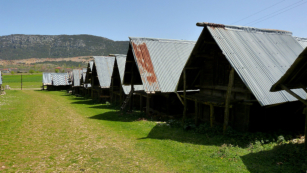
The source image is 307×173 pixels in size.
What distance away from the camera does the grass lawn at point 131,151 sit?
8211 mm

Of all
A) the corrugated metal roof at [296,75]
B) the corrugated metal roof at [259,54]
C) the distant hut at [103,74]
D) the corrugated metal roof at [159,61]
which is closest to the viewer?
the corrugated metal roof at [296,75]

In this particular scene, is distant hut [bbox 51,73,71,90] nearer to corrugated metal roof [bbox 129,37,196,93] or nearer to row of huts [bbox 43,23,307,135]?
row of huts [bbox 43,23,307,135]

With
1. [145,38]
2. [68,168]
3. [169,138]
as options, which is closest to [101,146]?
[68,168]

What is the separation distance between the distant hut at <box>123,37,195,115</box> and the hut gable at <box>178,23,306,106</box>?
2.82m

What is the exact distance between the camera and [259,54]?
1228cm

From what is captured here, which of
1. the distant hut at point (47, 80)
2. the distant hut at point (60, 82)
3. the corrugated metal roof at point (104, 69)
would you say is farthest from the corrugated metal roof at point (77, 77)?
the corrugated metal roof at point (104, 69)

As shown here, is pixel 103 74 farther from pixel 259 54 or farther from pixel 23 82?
pixel 23 82

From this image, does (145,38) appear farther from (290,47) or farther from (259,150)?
(259,150)

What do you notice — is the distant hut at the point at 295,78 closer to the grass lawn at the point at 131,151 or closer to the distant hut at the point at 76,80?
the grass lawn at the point at 131,151

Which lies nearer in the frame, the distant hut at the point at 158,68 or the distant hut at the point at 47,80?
the distant hut at the point at 158,68

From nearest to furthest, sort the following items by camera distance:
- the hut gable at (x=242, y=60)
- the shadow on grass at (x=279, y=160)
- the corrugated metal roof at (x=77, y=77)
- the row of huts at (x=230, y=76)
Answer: the shadow on grass at (x=279, y=160), the hut gable at (x=242, y=60), the row of huts at (x=230, y=76), the corrugated metal roof at (x=77, y=77)

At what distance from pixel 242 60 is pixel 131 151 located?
7.08 metres

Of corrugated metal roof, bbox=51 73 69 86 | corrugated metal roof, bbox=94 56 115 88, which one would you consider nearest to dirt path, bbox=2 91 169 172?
corrugated metal roof, bbox=94 56 115 88

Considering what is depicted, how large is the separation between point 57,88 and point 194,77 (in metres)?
52.6
